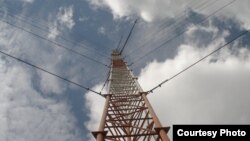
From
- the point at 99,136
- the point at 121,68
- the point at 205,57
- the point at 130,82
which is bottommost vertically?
the point at 99,136

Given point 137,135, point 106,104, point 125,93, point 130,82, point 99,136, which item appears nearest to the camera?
point 99,136

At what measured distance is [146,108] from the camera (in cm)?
1566

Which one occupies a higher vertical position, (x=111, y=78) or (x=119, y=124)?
(x=111, y=78)

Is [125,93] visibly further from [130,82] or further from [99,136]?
[99,136]

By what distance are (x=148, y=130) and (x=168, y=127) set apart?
4.72 feet

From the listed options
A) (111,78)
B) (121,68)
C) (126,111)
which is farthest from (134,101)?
(121,68)

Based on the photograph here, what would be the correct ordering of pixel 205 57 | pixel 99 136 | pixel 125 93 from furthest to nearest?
pixel 125 93, pixel 205 57, pixel 99 136

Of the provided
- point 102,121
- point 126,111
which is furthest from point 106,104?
point 102,121

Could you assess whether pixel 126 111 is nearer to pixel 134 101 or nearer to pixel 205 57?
pixel 134 101

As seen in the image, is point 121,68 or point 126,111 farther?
point 121,68

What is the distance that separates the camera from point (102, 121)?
527 inches

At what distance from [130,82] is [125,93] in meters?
1.92

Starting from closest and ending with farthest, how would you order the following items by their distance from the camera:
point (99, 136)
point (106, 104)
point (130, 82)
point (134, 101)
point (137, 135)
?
point (99, 136) < point (137, 135) < point (106, 104) < point (134, 101) < point (130, 82)

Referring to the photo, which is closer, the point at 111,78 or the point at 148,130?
the point at 148,130
